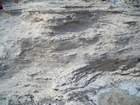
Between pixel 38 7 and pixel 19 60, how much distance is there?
159cm

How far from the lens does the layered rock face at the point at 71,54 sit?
4.16m

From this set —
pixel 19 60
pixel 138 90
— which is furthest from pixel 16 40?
pixel 138 90

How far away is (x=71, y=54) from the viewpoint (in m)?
4.70

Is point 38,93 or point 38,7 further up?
point 38,7

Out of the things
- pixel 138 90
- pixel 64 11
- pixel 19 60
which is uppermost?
pixel 64 11

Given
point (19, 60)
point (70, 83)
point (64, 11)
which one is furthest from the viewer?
point (64, 11)

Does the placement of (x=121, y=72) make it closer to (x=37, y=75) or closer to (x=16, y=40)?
(x=37, y=75)

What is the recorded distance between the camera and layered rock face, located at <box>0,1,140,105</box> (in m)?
4.16

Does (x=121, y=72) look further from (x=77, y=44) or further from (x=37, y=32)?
(x=37, y=32)

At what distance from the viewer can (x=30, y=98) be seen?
3.94 metres

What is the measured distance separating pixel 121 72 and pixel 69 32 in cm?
169

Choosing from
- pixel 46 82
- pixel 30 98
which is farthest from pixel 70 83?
pixel 30 98

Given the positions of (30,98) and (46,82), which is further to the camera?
(46,82)

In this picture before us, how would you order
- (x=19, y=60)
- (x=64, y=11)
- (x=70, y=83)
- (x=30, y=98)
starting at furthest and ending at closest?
(x=64, y=11)
(x=19, y=60)
(x=70, y=83)
(x=30, y=98)
